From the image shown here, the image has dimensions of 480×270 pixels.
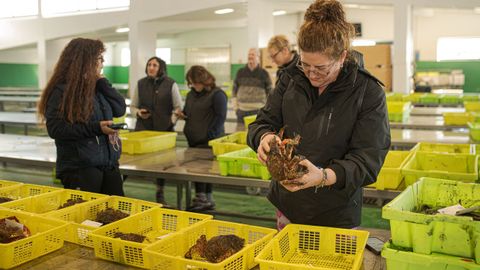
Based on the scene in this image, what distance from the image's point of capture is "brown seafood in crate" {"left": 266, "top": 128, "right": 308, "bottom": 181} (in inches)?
69.2

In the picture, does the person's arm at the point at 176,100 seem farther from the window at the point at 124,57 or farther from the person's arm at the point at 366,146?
the window at the point at 124,57

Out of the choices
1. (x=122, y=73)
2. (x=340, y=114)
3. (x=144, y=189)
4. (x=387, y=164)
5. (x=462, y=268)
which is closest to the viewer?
(x=462, y=268)

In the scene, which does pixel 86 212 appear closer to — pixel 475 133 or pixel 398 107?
pixel 475 133

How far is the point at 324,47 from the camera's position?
70.1 inches

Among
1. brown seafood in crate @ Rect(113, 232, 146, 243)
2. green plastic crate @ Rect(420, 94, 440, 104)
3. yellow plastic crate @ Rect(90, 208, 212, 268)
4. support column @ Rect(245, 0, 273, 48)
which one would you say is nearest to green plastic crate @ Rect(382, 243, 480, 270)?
yellow plastic crate @ Rect(90, 208, 212, 268)

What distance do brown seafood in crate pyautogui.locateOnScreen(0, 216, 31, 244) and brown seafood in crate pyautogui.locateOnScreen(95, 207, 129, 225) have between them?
310 millimetres

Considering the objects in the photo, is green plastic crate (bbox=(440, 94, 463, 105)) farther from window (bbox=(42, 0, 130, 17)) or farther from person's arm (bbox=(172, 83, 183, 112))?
window (bbox=(42, 0, 130, 17))

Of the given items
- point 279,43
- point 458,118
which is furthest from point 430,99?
point 279,43

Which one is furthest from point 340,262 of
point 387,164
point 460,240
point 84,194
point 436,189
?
point 387,164

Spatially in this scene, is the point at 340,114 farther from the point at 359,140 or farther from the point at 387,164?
the point at 387,164

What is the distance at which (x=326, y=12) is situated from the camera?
1805mm

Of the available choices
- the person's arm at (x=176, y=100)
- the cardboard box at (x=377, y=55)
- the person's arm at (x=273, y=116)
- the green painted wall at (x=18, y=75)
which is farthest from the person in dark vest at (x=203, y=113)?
the green painted wall at (x=18, y=75)

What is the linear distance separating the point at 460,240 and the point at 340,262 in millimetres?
438

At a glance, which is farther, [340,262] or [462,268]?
[340,262]
